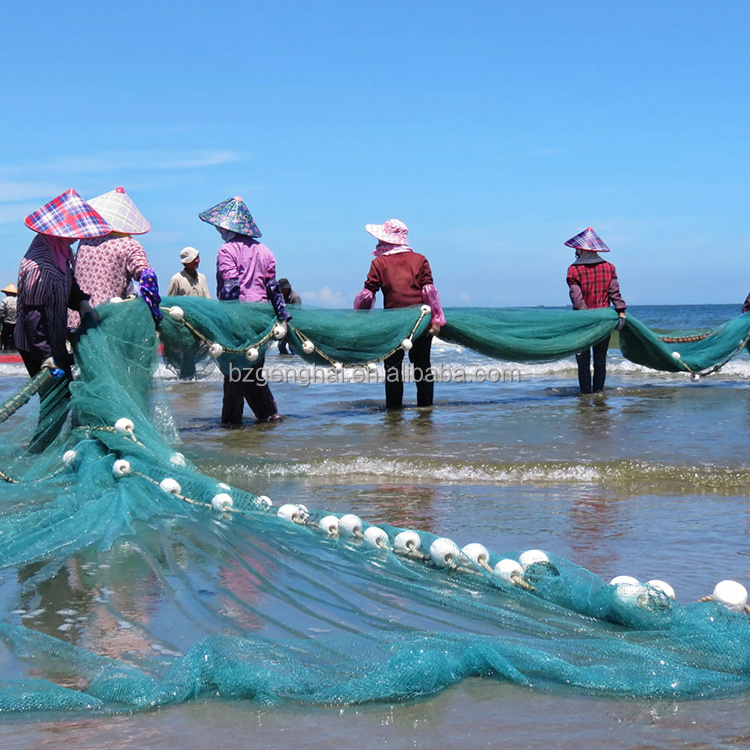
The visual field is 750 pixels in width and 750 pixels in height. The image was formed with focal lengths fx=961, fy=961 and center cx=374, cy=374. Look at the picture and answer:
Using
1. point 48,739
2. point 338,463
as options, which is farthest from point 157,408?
point 48,739

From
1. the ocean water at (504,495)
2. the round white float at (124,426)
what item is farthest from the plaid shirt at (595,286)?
the round white float at (124,426)

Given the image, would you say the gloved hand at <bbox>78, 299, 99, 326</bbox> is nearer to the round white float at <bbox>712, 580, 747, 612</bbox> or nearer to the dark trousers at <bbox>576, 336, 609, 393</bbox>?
the round white float at <bbox>712, 580, 747, 612</bbox>

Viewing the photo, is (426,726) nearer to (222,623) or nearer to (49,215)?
(222,623)

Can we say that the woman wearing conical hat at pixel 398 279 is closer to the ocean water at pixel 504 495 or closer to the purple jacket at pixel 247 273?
the ocean water at pixel 504 495

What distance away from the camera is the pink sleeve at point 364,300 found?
30.4ft

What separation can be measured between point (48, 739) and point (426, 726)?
947 millimetres

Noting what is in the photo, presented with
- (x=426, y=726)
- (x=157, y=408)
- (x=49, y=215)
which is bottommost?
(x=426, y=726)

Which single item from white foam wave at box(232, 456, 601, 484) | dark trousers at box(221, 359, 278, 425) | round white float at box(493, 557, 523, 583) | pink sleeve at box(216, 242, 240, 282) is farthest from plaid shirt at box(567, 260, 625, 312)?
round white float at box(493, 557, 523, 583)

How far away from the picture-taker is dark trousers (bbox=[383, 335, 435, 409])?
31.2ft

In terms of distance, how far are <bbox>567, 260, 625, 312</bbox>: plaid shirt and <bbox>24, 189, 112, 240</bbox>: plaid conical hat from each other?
6.24 m

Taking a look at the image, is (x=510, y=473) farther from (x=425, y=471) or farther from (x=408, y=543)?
(x=408, y=543)

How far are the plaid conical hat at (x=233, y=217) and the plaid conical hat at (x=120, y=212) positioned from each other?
42.1 inches

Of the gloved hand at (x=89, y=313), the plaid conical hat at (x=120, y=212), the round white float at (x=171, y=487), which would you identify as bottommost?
the round white float at (x=171, y=487)

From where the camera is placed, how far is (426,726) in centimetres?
247
